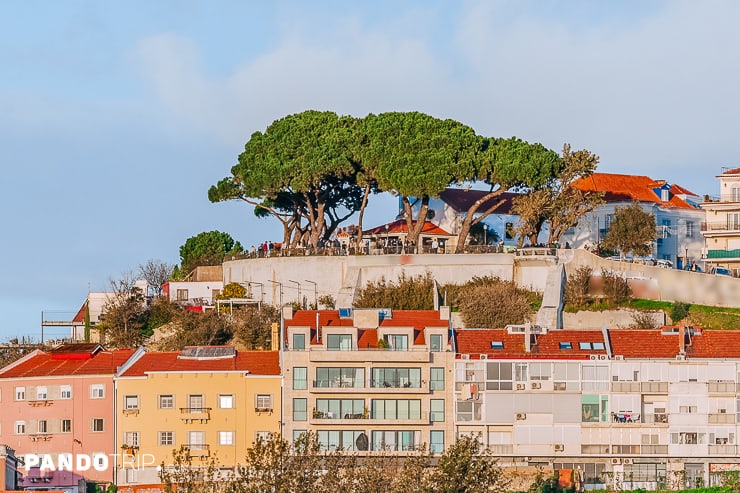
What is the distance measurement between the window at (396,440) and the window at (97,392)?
12.1 m

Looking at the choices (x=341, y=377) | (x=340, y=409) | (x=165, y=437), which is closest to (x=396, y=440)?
(x=340, y=409)

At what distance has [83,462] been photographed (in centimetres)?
9200

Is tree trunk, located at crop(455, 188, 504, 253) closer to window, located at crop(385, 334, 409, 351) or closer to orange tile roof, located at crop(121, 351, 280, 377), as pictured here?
window, located at crop(385, 334, 409, 351)

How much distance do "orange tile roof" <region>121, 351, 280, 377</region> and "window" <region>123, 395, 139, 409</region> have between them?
1083 millimetres

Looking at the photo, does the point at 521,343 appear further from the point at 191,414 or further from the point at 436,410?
the point at 191,414

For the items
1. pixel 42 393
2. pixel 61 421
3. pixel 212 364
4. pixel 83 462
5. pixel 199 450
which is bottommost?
pixel 83 462

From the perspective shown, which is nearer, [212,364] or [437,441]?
[437,441]

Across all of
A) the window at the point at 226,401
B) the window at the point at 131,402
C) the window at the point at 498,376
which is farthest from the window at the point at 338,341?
the window at the point at 131,402

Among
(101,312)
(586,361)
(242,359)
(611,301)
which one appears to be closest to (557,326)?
(611,301)

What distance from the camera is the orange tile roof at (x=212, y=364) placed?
93.4 metres

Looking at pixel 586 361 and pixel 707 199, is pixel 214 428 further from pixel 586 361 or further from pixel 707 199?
pixel 707 199

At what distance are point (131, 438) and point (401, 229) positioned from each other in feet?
106

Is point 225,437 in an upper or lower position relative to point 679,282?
lower

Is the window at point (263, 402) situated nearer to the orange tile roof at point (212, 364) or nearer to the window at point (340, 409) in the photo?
the orange tile roof at point (212, 364)
